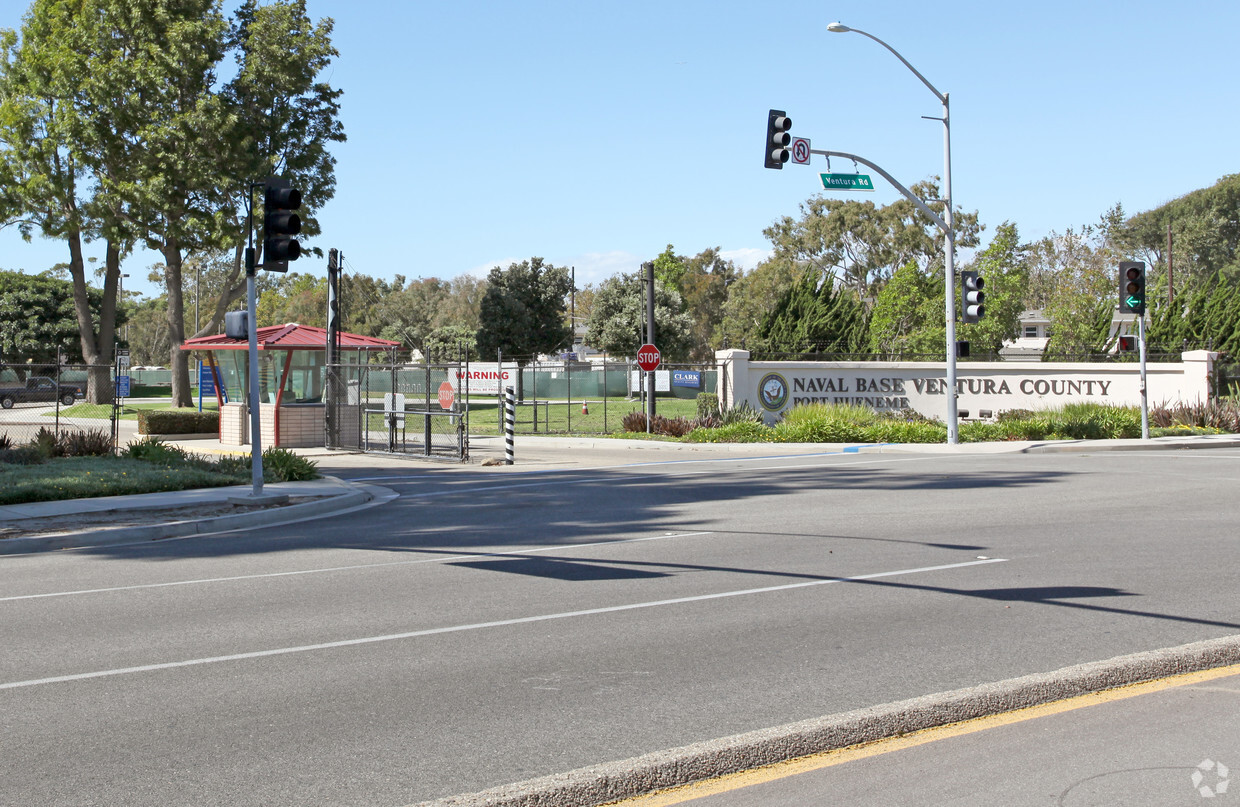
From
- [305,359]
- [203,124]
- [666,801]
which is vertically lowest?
[666,801]

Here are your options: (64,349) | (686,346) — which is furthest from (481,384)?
(64,349)

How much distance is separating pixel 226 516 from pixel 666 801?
1050 centimetres

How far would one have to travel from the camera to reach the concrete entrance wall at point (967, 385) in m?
32.4

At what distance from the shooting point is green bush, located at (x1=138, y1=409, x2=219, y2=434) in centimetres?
3177

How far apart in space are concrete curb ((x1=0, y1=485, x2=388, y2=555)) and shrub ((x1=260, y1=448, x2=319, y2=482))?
246 centimetres

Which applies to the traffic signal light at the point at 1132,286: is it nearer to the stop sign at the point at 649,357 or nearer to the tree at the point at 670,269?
the stop sign at the point at 649,357

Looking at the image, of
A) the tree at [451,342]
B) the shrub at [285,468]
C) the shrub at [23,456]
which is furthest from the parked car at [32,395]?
the shrub at [285,468]

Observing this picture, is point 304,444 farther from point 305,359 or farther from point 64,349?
point 64,349

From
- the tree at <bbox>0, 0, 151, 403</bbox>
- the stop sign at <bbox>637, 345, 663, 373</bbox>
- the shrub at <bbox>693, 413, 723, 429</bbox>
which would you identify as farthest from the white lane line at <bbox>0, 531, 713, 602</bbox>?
the tree at <bbox>0, 0, 151, 403</bbox>

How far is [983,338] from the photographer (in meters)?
44.4

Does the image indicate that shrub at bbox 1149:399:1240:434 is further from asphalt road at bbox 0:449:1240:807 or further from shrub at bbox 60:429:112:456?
shrub at bbox 60:429:112:456

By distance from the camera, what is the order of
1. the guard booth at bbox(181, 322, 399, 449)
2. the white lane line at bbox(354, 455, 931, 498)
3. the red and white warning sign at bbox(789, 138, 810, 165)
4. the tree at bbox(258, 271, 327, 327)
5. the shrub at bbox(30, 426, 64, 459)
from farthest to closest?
the tree at bbox(258, 271, 327, 327), the guard booth at bbox(181, 322, 399, 449), the red and white warning sign at bbox(789, 138, 810, 165), the shrub at bbox(30, 426, 64, 459), the white lane line at bbox(354, 455, 931, 498)

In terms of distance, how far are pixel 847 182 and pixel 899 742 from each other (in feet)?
67.5

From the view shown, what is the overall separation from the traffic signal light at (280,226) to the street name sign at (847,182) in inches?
529
